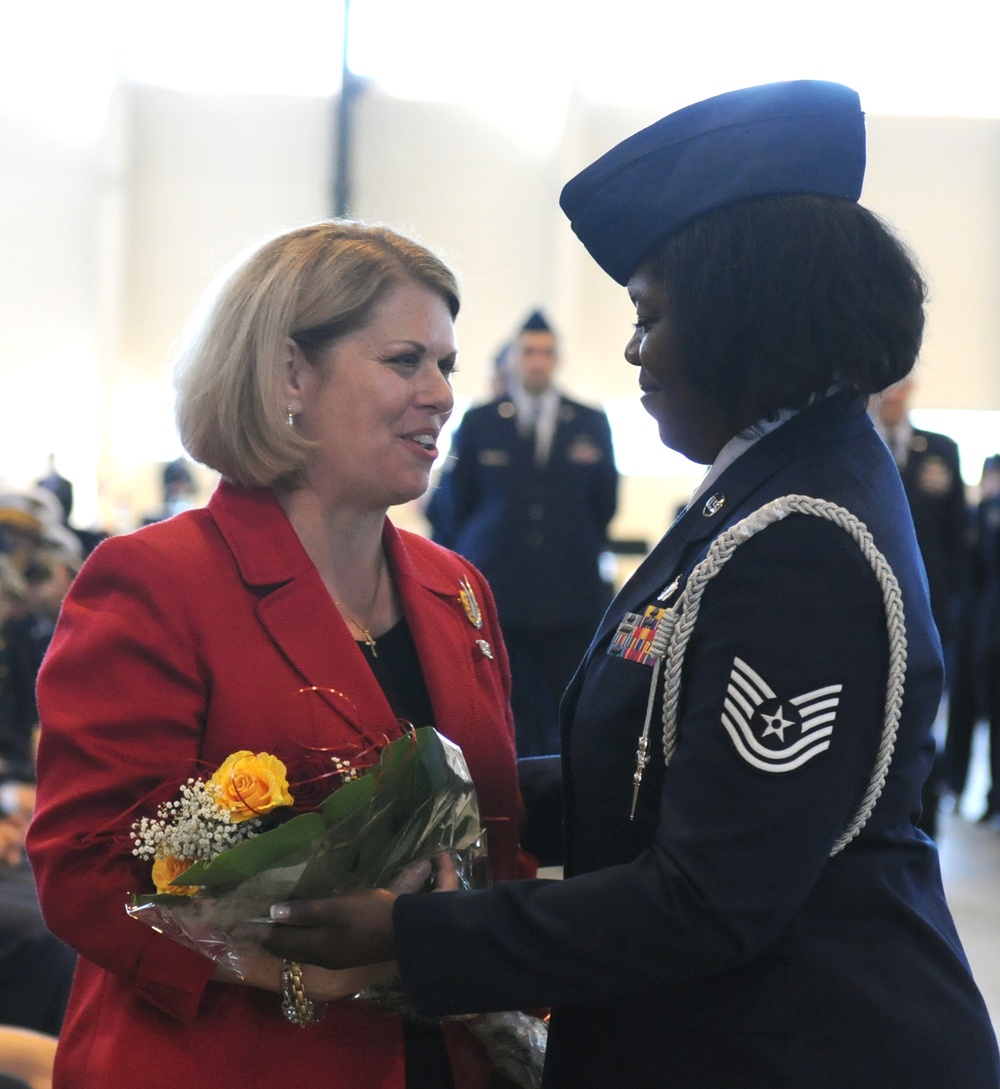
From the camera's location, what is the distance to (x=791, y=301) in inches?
47.0

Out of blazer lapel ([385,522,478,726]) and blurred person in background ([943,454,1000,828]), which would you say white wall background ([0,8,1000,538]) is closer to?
Result: blurred person in background ([943,454,1000,828])

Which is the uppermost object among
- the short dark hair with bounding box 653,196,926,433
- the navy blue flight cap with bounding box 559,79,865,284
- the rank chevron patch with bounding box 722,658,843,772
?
the navy blue flight cap with bounding box 559,79,865,284

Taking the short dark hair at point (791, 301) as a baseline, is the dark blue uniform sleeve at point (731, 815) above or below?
below

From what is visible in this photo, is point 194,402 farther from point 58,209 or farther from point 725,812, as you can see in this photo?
point 58,209

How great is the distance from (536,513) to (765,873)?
404 centimetres

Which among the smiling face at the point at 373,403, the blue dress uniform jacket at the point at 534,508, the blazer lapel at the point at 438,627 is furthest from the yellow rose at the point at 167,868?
the blue dress uniform jacket at the point at 534,508

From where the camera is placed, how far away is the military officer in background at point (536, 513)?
5.02 meters

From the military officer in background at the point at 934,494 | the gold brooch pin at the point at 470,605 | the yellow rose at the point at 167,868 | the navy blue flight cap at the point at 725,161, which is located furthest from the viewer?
the military officer in background at the point at 934,494

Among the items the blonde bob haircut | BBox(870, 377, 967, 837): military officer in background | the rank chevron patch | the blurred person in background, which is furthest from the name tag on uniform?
the blurred person in background

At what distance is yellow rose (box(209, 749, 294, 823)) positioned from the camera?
1.32 metres

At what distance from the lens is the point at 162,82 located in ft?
40.9

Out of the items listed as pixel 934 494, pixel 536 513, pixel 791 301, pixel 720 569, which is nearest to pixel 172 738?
pixel 720 569

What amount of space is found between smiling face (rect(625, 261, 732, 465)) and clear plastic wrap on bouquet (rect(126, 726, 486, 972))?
1.28ft

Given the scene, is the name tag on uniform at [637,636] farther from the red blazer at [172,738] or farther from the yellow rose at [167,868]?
the yellow rose at [167,868]
